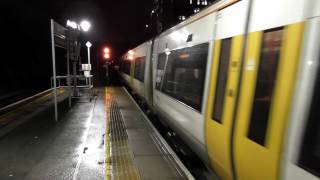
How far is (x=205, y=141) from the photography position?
5.03 m

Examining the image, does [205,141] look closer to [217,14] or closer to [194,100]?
[194,100]

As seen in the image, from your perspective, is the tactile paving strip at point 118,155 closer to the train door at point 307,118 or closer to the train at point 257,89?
the train at point 257,89

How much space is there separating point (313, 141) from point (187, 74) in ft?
13.4

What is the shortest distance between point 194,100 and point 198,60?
24.9 inches

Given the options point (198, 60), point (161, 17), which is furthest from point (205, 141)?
point (161, 17)

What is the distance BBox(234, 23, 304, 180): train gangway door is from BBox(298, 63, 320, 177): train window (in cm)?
24

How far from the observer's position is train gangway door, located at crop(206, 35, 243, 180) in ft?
13.3

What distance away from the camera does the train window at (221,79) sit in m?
4.38

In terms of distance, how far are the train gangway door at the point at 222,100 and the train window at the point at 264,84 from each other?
51 centimetres

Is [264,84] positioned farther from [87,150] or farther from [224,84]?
[87,150]

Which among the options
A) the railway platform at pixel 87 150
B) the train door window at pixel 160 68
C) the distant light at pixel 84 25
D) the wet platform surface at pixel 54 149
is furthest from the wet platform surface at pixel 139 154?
the distant light at pixel 84 25

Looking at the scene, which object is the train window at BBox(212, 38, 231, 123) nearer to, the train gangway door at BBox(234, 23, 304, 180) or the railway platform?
the train gangway door at BBox(234, 23, 304, 180)

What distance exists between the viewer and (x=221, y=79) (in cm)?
455

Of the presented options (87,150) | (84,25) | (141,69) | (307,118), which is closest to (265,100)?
(307,118)
